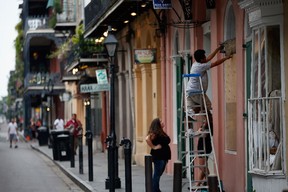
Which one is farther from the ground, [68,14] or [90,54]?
[68,14]

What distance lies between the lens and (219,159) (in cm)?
1934

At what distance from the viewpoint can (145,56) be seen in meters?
27.1

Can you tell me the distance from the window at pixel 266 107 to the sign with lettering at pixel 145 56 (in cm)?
1267

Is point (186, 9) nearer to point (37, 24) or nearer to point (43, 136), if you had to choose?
point (43, 136)

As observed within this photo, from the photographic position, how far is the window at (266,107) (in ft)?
46.0

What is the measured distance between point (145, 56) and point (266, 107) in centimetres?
1326

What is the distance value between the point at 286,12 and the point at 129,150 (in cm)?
547

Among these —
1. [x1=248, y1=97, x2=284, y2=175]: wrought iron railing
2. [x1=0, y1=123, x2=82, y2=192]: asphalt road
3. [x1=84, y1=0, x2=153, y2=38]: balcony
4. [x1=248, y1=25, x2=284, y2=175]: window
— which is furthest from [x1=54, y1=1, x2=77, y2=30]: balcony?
[x1=248, y1=97, x2=284, y2=175]: wrought iron railing

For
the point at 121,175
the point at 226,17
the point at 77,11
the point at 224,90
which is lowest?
the point at 121,175

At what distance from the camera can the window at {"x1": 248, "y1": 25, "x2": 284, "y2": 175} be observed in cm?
1402

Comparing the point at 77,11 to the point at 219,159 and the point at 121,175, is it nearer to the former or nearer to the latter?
the point at 121,175

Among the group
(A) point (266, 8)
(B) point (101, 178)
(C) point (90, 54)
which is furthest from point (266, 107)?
(C) point (90, 54)

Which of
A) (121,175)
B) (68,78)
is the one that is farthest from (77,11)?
(121,175)

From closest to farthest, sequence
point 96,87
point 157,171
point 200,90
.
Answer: point 200,90, point 157,171, point 96,87
